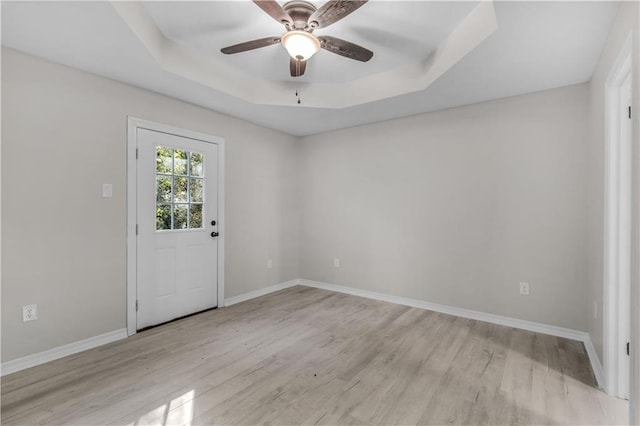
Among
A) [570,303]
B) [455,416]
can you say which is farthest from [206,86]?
[570,303]

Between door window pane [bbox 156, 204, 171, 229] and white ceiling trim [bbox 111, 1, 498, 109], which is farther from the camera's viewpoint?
door window pane [bbox 156, 204, 171, 229]

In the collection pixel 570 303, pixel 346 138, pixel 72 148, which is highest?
pixel 346 138

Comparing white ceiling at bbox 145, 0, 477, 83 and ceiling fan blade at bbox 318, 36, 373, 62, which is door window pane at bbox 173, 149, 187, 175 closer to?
white ceiling at bbox 145, 0, 477, 83

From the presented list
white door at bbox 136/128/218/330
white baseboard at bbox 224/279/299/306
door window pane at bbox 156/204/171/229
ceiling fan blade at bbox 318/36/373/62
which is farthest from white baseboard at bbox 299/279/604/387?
ceiling fan blade at bbox 318/36/373/62

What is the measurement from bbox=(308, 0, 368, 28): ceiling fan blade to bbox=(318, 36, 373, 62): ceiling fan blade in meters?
0.14

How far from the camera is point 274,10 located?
6.00 ft

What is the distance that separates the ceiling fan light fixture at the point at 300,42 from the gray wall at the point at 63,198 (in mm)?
1905

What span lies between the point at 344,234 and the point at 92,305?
3.06 metres

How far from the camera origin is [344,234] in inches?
177

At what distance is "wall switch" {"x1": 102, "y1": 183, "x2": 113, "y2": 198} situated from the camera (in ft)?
9.18

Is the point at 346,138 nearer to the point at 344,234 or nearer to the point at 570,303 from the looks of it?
the point at 344,234

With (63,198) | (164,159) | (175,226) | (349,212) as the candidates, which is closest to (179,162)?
(164,159)

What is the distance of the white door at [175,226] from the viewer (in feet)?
10.2

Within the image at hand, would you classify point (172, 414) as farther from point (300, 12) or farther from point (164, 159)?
point (300, 12)
